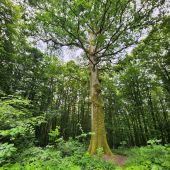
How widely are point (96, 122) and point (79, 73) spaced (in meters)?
5.40

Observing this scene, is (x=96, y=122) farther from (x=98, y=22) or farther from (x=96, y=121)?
(x=98, y=22)

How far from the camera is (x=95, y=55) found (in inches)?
430

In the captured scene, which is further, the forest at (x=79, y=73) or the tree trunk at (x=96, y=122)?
the tree trunk at (x=96, y=122)

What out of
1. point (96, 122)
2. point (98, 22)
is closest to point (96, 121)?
point (96, 122)

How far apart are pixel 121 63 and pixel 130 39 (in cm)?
211

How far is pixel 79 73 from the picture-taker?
13531 millimetres

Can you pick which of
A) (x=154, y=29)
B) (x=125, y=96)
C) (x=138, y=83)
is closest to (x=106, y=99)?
(x=125, y=96)

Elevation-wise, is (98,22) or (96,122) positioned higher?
(98,22)

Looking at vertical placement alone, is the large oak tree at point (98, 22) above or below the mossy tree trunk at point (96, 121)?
above

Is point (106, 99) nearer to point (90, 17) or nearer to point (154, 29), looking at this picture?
point (154, 29)

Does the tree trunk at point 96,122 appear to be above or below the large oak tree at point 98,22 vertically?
below

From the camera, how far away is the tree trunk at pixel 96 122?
27.5 ft

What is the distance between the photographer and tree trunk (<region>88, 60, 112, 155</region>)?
27.5 ft

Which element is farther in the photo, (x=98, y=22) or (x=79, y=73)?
(x=79, y=73)
